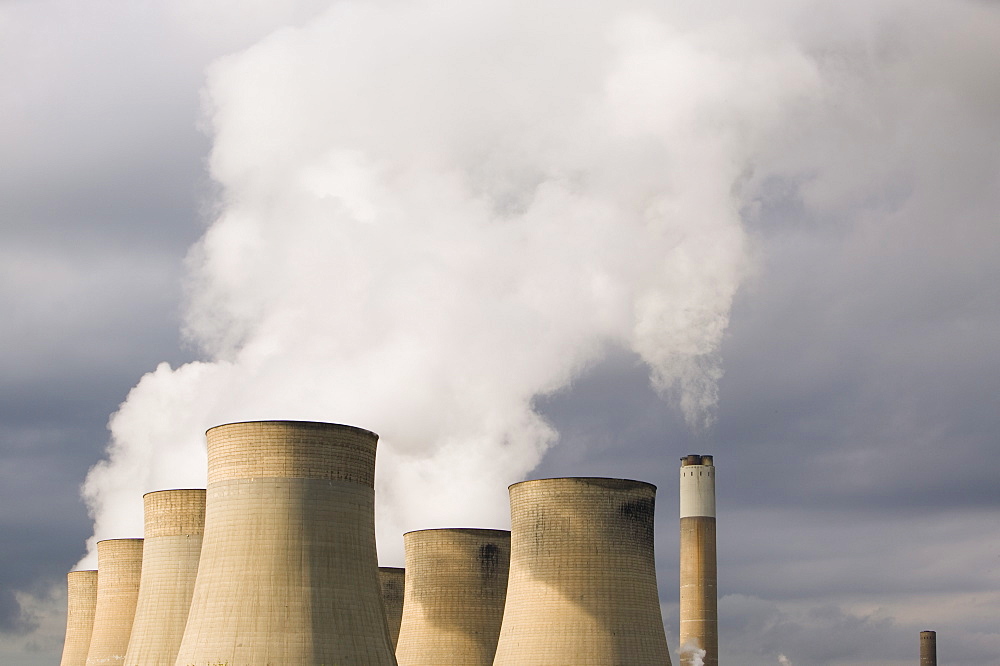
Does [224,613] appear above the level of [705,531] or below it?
below

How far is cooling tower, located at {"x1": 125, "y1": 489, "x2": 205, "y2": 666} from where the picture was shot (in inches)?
1363

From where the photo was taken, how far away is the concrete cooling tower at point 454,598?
37281 millimetres

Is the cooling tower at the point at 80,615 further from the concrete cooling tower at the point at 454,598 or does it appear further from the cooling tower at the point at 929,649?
the cooling tower at the point at 929,649

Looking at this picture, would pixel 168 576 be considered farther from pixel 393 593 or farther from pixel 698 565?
pixel 698 565

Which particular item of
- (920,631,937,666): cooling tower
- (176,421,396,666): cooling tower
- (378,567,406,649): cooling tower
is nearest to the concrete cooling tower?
(378,567,406,649): cooling tower

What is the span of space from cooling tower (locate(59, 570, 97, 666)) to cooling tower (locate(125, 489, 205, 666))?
13.2 metres

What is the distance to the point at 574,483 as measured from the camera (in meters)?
31.7

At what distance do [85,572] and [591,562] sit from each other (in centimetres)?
2366

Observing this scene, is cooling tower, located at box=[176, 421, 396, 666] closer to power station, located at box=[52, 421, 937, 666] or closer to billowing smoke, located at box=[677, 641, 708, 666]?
power station, located at box=[52, 421, 937, 666]

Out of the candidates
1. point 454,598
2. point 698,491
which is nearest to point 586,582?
point 454,598

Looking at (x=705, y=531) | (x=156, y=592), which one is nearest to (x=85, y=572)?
(x=156, y=592)

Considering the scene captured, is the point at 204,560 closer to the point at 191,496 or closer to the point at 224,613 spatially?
the point at 224,613

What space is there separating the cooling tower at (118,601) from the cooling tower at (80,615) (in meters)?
6.25

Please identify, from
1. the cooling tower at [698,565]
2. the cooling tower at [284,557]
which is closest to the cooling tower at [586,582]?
the cooling tower at [284,557]
